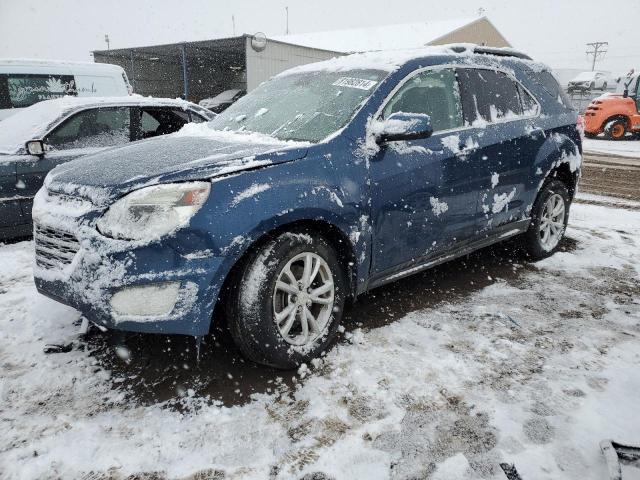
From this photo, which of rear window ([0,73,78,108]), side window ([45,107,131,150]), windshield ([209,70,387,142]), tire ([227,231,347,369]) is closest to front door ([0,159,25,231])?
side window ([45,107,131,150])

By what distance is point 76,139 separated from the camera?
5.11 meters

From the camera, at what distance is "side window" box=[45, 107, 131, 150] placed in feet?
16.4

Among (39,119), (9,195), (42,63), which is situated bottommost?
(9,195)

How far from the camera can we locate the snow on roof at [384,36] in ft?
116

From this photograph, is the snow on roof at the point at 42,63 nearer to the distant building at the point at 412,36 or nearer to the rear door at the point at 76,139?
the rear door at the point at 76,139

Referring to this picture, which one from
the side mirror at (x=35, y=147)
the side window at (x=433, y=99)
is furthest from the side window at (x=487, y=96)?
the side mirror at (x=35, y=147)

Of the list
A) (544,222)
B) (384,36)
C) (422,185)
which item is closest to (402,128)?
(422,185)

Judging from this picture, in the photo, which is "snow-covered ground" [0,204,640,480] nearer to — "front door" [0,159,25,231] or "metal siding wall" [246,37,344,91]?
"front door" [0,159,25,231]

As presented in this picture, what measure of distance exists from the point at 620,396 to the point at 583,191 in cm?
672

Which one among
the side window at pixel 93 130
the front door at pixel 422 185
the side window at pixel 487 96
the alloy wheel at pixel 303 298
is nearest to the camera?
the alloy wheel at pixel 303 298

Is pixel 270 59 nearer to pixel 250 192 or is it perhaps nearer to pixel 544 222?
pixel 544 222

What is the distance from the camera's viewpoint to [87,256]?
2234mm

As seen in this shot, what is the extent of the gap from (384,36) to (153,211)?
134ft

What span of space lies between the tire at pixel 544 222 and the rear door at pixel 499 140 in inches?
11.6
